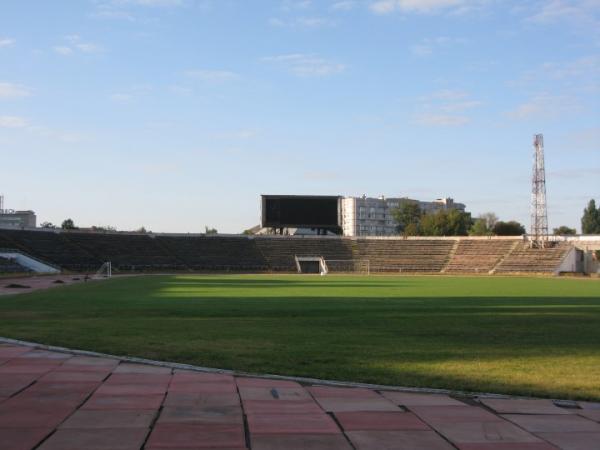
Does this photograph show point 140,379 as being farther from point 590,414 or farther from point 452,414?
point 590,414

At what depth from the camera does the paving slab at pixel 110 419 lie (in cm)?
806

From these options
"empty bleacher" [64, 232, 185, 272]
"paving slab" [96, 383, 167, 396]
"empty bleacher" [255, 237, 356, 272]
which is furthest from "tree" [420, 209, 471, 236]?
"paving slab" [96, 383, 167, 396]

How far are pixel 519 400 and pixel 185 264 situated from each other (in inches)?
3592

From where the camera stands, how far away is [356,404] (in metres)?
9.35

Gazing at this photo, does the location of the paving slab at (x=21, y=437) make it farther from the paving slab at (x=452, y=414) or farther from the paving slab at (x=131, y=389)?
the paving slab at (x=452, y=414)

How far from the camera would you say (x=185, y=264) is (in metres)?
98.9

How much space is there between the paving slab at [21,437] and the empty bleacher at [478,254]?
95.1 metres

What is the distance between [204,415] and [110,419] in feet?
3.65

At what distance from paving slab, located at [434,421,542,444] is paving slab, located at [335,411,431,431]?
30cm

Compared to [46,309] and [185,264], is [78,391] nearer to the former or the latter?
[46,309]

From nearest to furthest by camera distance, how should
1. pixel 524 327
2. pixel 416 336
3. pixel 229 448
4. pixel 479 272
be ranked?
pixel 229 448 → pixel 416 336 → pixel 524 327 → pixel 479 272

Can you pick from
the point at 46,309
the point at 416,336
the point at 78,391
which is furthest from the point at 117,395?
the point at 46,309

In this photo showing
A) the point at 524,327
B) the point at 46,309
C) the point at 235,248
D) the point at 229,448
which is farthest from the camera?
the point at 235,248

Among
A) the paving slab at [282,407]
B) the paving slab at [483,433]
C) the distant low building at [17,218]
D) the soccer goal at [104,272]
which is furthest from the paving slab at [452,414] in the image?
the distant low building at [17,218]
